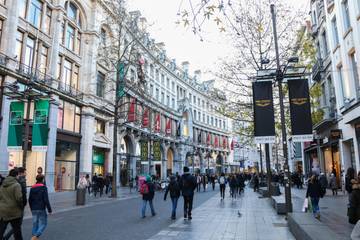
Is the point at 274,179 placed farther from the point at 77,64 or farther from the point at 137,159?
the point at 77,64

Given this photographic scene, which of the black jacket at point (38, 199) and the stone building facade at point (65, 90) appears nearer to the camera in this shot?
the black jacket at point (38, 199)

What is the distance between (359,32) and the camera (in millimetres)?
17641

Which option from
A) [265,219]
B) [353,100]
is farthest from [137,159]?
[265,219]

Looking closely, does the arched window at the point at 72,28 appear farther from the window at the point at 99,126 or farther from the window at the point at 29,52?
the window at the point at 99,126

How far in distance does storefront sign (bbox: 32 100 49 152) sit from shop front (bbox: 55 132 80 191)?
9.74 metres

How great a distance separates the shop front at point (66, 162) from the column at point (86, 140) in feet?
1.55

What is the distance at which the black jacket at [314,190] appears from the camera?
11312 millimetres

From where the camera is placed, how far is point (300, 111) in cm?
1167

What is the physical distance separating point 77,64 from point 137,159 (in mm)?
17294

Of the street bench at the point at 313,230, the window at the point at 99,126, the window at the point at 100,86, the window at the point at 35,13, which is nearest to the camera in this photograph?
the street bench at the point at 313,230

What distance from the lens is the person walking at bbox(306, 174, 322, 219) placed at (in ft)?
36.9

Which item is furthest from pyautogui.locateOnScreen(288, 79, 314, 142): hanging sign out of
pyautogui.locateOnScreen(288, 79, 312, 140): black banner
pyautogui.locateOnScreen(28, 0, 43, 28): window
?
pyautogui.locateOnScreen(28, 0, 43, 28): window

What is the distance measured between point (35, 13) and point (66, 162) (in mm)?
13017

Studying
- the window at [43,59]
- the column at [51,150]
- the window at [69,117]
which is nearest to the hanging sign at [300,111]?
the column at [51,150]
